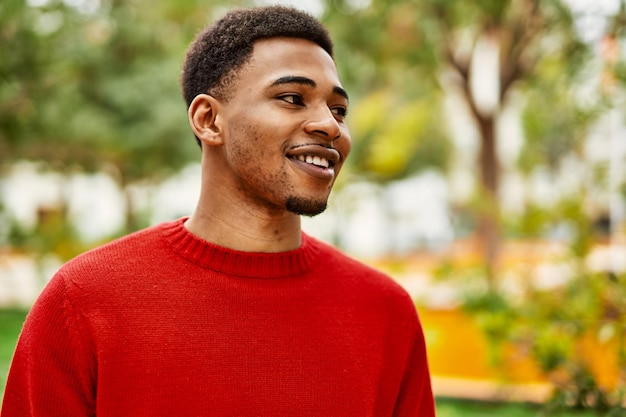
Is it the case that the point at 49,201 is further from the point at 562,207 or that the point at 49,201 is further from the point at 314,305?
the point at 314,305

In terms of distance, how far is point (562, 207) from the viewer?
5.25 metres

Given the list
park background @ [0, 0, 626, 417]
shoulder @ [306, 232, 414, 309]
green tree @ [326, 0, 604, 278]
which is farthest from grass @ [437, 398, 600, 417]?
shoulder @ [306, 232, 414, 309]

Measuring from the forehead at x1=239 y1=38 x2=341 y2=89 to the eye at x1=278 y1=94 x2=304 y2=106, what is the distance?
6cm

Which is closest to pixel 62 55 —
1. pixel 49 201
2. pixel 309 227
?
pixel 309 227

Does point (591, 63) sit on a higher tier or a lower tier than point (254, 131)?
higher

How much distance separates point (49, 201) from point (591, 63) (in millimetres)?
31589

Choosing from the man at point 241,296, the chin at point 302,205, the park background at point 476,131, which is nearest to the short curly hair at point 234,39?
the man at point 241,296

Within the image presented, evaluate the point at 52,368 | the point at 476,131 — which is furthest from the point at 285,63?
the point at 476,131

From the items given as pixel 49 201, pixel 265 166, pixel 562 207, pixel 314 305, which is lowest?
pixel 49 201

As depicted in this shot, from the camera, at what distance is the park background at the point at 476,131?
4309 millimetres

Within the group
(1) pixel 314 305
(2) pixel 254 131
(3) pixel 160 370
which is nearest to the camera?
(3) pixel 160 370

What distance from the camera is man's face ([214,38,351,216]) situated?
1815mm

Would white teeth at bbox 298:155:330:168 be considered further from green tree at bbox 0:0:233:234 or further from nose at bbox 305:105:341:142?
green tree at bbox 0:0:233:234

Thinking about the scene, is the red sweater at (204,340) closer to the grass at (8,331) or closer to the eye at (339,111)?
the eye at (339,111)
